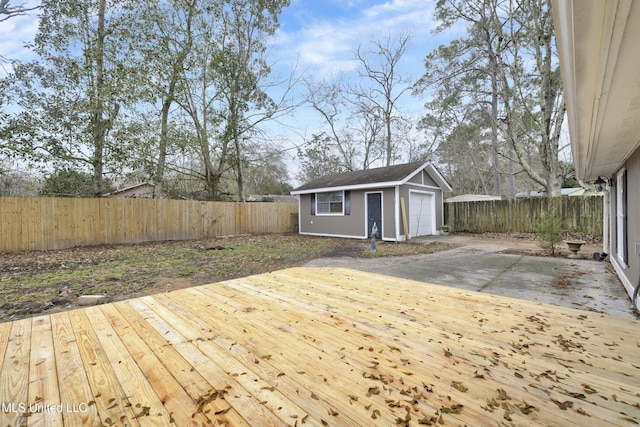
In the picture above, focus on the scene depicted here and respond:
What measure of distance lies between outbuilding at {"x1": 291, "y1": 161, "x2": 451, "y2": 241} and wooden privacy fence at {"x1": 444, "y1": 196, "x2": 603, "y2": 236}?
1.03 metres

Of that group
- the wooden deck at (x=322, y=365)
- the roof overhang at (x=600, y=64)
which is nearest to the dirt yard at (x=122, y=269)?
the wooden deck at (x=322, y=365)

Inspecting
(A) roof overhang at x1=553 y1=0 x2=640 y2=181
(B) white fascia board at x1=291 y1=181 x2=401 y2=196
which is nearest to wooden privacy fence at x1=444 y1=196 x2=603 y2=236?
(B) white fascia board at x1=291 y1=181 x2=401 y2=196

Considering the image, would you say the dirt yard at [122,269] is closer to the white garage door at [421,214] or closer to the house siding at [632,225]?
the white garage door at [421,214]

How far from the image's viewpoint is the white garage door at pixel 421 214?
10.6 metres

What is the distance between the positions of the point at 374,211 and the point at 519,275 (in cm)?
617

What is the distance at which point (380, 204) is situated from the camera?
10.4 metres

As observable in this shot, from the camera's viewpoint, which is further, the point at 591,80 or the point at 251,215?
the point at 251,215

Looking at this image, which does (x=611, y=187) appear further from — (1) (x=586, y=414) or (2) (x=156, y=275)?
(2) (x=156, y=275)

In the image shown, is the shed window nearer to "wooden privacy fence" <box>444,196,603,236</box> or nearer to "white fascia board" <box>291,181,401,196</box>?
"white fascia board" <box>291,181,401,196</box>

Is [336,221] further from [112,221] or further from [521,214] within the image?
[112,221]

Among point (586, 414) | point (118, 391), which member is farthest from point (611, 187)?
point (118, 391)

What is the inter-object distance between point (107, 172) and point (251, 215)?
18.5 feet

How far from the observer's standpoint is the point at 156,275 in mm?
5094

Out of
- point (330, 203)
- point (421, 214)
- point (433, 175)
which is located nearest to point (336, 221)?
point (330, 203)
